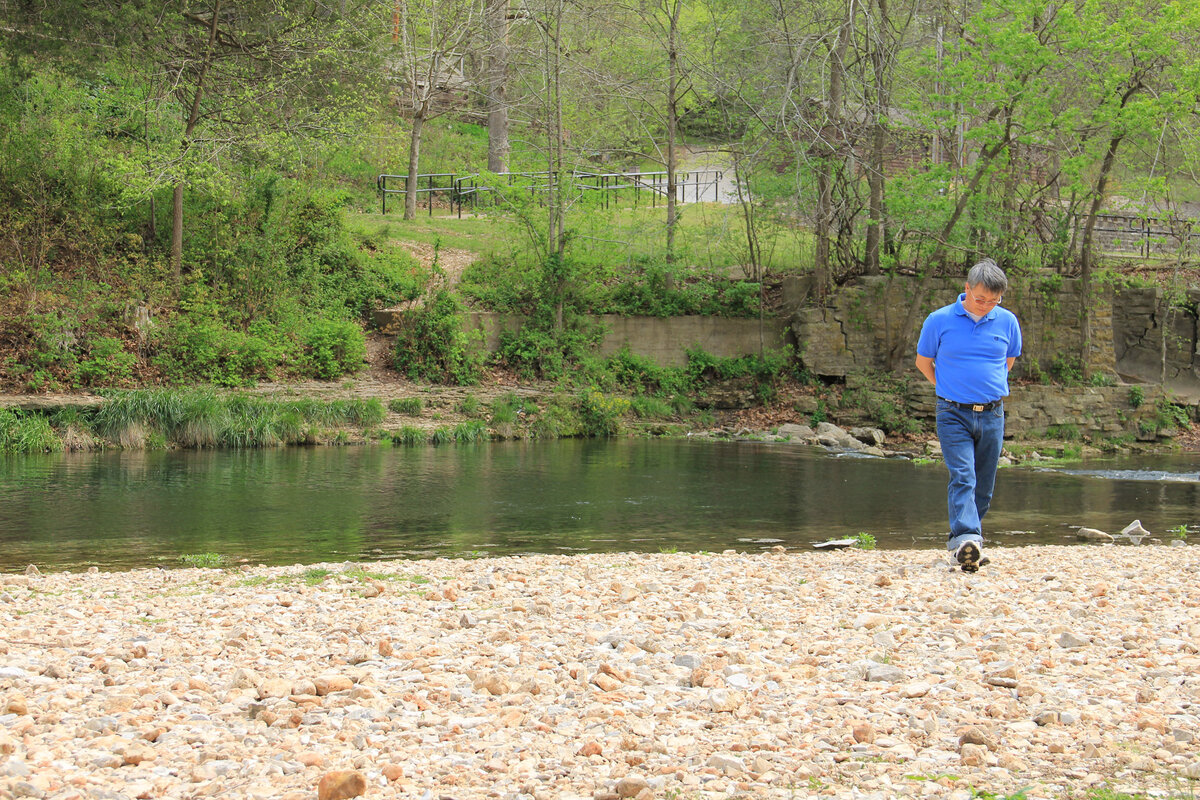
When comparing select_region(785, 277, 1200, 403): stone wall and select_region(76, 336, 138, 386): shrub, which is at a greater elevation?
select_region(785, 277, 1200, 403): stone wall

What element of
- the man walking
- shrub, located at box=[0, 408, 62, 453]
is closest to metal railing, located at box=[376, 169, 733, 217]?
shrub, located at box=[0, 408, 62, 453]

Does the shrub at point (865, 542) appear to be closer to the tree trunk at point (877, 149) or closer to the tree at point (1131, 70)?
the tree trunk at point (877, 149)

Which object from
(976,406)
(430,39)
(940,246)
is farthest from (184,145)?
(976,406)

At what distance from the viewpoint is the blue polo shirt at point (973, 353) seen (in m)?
6.95

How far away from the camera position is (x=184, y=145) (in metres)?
22.1

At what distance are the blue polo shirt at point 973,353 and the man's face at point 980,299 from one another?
0.21 ft

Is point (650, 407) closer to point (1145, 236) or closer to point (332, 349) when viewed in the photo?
point (332, 349)

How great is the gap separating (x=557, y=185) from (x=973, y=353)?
20049 mm

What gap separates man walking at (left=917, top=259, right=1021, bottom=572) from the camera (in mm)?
6934

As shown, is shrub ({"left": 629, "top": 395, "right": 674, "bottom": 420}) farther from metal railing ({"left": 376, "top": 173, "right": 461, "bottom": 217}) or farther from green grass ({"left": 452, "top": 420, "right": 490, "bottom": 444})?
metal railing ({"left": 376, "top": 173, "right": 461, "bottom": 217})

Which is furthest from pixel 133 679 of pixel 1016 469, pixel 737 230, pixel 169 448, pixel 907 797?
pixel 737 230

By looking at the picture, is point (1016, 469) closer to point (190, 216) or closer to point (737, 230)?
point (737, 230)

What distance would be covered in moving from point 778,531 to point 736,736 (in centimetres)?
762

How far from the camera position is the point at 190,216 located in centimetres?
2470
